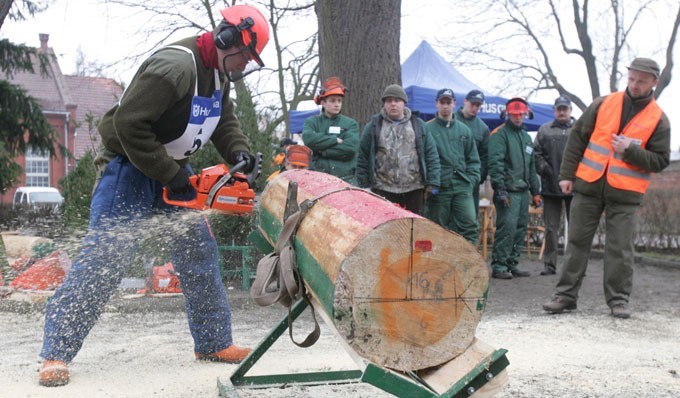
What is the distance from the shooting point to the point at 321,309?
108 inches

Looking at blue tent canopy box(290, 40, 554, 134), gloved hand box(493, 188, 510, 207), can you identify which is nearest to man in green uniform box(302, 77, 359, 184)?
gloved hand box(493, 188, 510, 207)

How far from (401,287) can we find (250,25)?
5.59 feet

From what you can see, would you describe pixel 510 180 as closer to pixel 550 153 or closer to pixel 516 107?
pixel 550 153

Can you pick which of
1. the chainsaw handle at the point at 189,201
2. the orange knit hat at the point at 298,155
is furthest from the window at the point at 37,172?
the chainsaw handle at the point at 189,201

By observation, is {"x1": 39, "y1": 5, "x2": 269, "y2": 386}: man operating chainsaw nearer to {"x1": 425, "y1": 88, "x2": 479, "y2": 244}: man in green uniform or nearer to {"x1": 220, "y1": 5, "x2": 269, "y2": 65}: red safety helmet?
{"x1": 220, "y1": 5, "x2": 269, "y2": 65}: red safety helmet

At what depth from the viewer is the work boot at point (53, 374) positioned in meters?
3.34

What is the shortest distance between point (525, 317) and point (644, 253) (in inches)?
212

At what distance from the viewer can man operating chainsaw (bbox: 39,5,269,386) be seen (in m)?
3.32

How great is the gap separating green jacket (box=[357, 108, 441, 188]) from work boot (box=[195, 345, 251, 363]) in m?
2.78

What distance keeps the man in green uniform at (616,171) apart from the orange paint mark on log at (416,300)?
3.31 meters

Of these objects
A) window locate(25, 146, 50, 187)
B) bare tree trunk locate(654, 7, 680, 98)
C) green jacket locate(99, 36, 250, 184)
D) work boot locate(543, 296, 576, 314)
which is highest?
bare tree trunk locate(654, 7, 680, 98)

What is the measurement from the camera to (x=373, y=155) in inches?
249

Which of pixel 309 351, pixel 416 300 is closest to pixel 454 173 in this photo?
pixel 309 351

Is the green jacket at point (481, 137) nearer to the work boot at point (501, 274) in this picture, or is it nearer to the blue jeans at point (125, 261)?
the work boot at point (501, 274)
